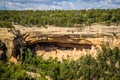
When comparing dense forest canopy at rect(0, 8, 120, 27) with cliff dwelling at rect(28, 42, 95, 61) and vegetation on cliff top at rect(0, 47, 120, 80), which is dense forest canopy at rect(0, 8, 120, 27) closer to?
cliff dwelling at rect(28, 42, 95, 61)

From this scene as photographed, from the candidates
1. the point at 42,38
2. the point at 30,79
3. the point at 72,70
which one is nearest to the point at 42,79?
the point at 30,79

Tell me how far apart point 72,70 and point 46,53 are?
6.20 meters

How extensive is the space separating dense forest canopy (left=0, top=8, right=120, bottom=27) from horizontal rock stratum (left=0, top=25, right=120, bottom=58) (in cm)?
151

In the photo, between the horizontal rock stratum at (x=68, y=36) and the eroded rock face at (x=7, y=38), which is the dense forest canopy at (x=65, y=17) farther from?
the eroded rock face at (x=7, y=38)

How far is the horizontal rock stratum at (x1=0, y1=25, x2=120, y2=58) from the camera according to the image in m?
41.0

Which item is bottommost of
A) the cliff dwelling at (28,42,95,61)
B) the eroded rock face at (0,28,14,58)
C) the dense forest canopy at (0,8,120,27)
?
the cliff dwelling at (28,42,95,61)

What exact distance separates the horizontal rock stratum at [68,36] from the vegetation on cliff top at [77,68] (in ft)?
4.88

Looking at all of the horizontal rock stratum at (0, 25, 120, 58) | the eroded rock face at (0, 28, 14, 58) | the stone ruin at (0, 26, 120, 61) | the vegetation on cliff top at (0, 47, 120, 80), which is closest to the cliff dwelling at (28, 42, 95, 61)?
the stone ruin at (0, 26, 120, 61)

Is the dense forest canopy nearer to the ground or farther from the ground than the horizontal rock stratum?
farther from the ground

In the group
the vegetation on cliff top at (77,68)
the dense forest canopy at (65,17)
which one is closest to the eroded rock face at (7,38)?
the vegetation on cliff top at (77,68)

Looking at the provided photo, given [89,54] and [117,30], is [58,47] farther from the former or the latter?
[117,30]

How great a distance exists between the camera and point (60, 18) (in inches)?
1815

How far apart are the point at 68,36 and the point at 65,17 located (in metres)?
5.20

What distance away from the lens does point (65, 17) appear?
46906mm
